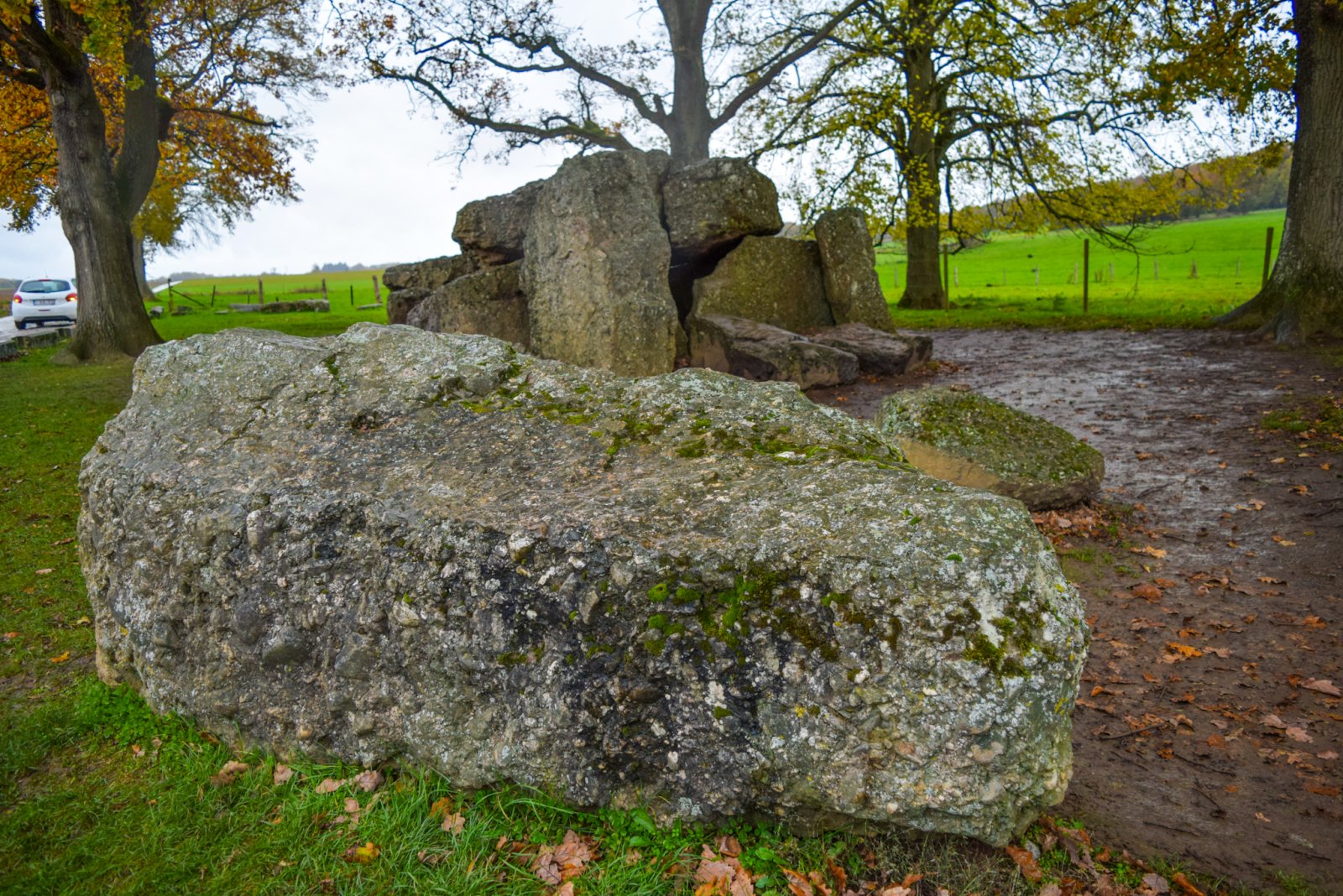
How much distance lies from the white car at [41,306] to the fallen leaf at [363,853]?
120 ft

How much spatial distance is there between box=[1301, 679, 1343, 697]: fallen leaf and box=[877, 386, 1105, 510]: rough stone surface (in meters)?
3.19

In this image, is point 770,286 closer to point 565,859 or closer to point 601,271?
point 601,271

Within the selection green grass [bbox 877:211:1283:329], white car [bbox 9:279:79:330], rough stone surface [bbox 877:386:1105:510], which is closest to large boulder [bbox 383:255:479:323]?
rough stone surface [bbox 877:386:1105:510]

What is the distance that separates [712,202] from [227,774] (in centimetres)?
1432

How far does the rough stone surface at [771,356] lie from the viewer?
50.0ft

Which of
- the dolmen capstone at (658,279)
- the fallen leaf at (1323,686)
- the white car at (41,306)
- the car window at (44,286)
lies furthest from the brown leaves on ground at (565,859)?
the car window at (44,286)

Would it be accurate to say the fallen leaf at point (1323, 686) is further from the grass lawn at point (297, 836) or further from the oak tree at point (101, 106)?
the oak tree at point (101, 106)

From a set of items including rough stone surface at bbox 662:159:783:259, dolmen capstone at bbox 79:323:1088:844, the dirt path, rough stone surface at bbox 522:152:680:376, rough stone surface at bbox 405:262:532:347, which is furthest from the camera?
rough stone surface at bbox 662:159:783:259

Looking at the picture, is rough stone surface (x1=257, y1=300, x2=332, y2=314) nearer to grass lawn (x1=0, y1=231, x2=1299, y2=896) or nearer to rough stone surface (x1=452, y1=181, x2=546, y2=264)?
rough stone surface (x1=452, y1=181, x2=546, y2=264)

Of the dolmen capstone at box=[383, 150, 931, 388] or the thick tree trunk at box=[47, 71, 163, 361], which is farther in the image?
the thick tree trunk at box=[47, 71, 163, 361]

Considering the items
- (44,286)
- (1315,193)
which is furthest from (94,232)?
(1315,193)

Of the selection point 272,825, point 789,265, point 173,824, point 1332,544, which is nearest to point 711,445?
point 272,825

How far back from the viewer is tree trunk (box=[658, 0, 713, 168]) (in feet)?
90.0

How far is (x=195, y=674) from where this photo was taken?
5039 mm
